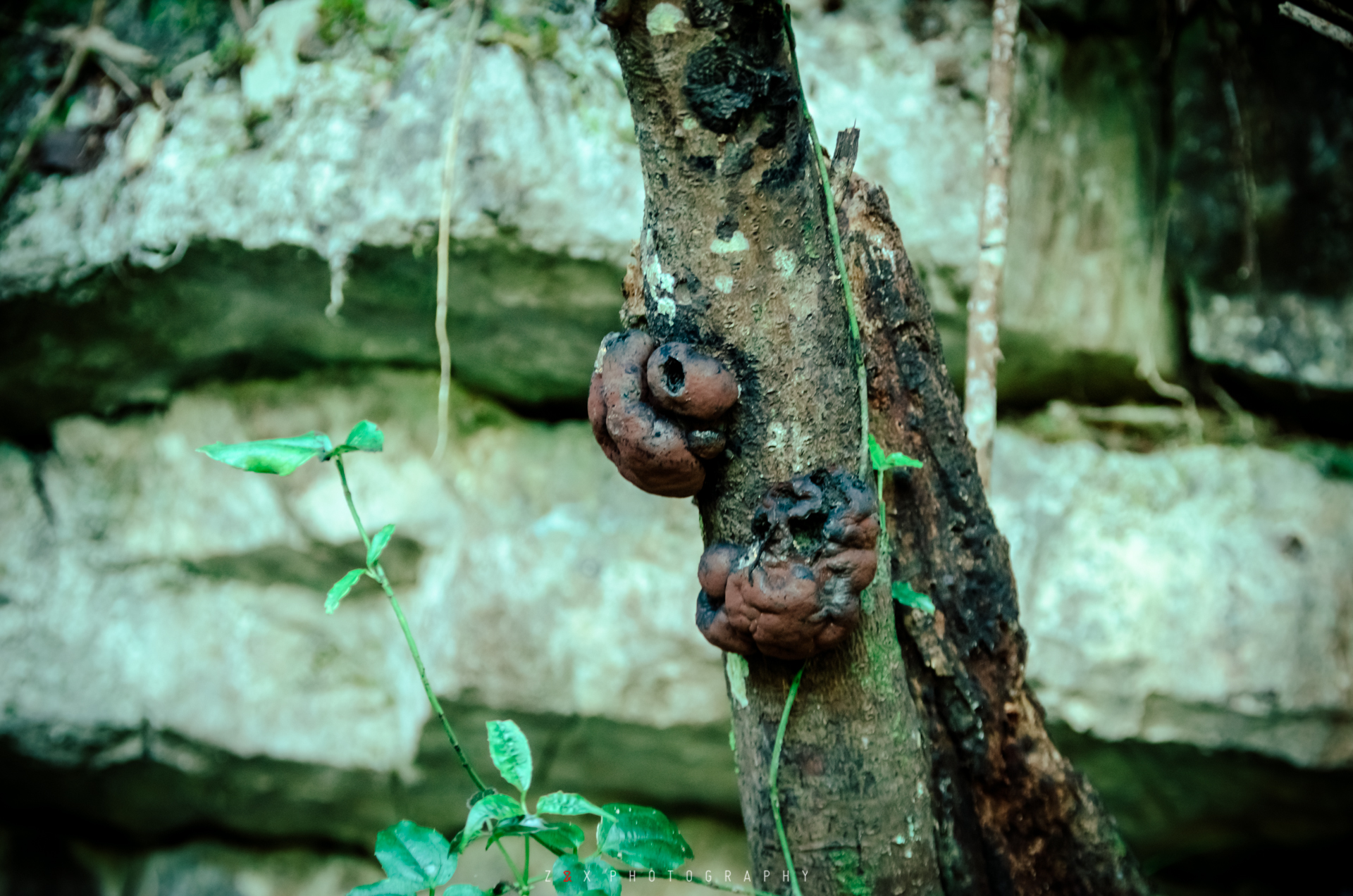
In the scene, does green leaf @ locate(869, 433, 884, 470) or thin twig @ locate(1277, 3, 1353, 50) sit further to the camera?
green leaf @ locate(869, 433, 884, 470)

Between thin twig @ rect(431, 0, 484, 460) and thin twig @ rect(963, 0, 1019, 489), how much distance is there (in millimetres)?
938

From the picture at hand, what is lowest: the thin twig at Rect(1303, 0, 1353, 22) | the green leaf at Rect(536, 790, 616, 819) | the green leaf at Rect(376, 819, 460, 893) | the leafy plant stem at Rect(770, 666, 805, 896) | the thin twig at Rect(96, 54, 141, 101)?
the green leaf at Rect(376, 819, 460, 893)

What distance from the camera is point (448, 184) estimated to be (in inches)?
66.9

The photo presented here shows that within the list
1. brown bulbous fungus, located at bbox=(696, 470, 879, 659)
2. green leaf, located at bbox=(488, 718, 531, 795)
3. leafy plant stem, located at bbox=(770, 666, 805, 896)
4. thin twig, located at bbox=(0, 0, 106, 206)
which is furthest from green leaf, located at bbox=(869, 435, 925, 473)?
thin twig, located at bbox=(0, 0, 106, 206)

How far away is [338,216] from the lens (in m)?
1.76

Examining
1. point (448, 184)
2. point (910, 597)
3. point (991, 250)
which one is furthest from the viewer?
point (448, 184)

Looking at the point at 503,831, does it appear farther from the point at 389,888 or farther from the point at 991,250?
the point at 991,250

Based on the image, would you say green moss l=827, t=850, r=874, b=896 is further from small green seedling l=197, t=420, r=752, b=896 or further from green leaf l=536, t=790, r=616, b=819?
green leaf l=536, t=790, r=616, b=819

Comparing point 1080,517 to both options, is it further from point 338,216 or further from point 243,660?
point 243,660

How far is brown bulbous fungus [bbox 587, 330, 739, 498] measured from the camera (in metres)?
0.72

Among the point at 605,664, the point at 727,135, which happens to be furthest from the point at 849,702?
the point at 605,664

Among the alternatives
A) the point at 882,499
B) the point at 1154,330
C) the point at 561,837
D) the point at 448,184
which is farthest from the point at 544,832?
the point at 1154,330

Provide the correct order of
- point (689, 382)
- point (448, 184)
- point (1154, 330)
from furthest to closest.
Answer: point (1154, 330), point (448, 184), point (689, 382)

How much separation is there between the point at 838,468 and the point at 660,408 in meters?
0.17
